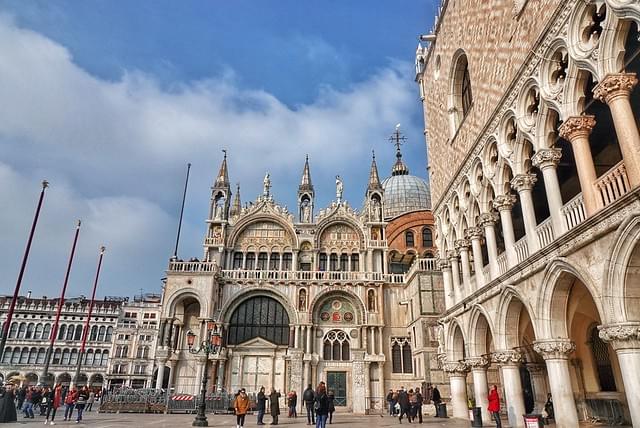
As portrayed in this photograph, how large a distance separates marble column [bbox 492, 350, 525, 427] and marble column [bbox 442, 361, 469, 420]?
14.1ft

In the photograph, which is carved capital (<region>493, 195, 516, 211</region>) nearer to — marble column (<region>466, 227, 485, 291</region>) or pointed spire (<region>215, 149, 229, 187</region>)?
marble column (<region>466, 227, 485, 291</region>)

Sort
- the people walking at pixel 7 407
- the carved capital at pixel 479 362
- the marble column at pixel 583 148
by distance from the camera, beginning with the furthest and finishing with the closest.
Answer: the carved capital at pixel 479 362 → the people walking at pixel 7 407 → the marble column at pixel 583 148

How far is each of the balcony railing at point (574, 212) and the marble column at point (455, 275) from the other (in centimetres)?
871

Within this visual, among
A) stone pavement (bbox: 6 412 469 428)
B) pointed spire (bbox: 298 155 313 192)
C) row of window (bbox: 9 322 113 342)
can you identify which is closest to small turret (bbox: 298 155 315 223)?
pointed spire (bbox: 298 155 313 192)

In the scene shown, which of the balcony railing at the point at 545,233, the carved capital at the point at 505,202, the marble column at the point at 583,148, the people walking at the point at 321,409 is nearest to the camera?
the marble column at the point at 583,148

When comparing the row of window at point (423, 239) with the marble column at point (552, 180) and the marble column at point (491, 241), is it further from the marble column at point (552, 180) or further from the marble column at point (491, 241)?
the marble column at point (552, 180)

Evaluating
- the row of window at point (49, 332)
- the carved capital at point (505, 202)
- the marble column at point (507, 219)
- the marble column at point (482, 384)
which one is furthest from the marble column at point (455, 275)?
the row of window at point (49, 332)

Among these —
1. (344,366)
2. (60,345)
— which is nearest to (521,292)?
(344,366)

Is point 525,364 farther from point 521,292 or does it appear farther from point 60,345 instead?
point 60,345

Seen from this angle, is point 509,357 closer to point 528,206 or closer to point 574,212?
point 528,206

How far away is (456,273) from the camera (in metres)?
19.9

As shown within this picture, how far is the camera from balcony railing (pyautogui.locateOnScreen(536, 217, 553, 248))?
39.0ft

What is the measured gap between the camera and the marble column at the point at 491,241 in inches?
606

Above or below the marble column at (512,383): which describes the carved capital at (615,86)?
above
